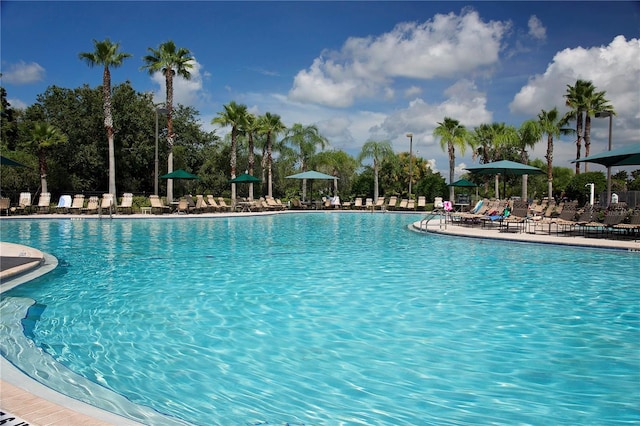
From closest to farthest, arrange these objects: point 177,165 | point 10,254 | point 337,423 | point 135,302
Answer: point 337,423 → point 135,302 → point 10,254 → point 177,165

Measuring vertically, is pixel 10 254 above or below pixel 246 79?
below

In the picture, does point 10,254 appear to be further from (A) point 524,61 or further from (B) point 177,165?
(B) point 177,165

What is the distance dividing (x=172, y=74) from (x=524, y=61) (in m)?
19.5

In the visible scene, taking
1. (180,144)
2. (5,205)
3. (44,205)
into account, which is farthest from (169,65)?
(180,144)

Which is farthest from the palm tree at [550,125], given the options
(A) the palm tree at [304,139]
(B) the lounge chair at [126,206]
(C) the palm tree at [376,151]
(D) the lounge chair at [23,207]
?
(D) the lounge chair at [23,207]

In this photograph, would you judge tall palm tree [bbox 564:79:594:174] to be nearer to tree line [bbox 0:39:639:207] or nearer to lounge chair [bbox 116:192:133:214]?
tree line [bbox 0:39:639:207]

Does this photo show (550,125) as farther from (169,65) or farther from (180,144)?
(180,144)

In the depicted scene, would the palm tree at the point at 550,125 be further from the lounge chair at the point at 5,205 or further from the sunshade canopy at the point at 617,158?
the lounge chair at the point at 5,205

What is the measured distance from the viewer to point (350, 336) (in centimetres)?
541

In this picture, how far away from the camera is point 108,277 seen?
8.44 meters

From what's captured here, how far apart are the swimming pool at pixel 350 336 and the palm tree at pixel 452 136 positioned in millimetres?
23510

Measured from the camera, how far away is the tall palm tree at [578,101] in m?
32.7

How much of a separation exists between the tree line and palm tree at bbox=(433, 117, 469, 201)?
70 millimetres

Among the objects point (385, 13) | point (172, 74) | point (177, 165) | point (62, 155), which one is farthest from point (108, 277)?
point (177, 165)
